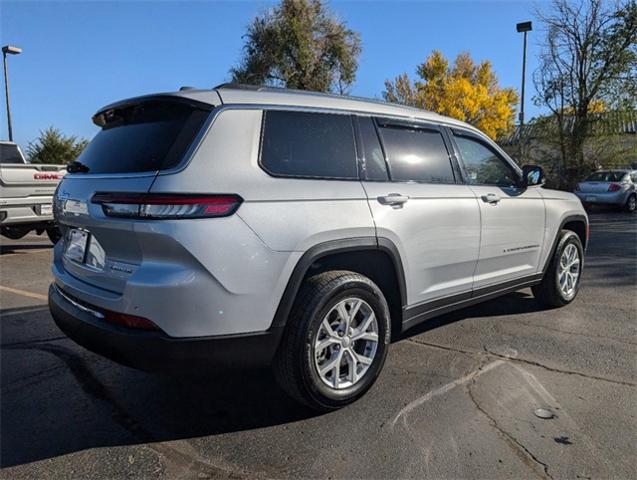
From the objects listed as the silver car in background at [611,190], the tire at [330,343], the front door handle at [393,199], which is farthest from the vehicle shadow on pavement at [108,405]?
the silver car in background at [611,190]

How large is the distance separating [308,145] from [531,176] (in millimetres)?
2504

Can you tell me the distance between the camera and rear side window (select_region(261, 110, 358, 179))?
9.30 feet

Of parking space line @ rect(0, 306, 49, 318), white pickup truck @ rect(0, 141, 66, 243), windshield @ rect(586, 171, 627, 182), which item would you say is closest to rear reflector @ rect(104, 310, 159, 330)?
parking space line @ rect(0, 306, 49, 318)

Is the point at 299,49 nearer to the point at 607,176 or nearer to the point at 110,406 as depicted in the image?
the point at 607,176

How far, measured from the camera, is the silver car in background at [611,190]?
16.7 m

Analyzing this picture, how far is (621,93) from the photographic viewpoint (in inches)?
720

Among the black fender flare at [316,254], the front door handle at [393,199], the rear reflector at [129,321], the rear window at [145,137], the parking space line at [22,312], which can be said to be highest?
the rear window at [145,137]

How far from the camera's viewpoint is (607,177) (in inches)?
678

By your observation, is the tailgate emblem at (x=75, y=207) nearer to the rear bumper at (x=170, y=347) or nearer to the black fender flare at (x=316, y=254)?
the rear bumper at (x=170, y=347)

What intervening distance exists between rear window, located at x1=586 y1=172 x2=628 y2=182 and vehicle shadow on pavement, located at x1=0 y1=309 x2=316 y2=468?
1724 centimetres

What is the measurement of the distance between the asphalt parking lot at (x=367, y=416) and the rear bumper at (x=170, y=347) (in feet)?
1.48

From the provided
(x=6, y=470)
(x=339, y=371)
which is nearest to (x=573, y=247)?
(x=339, y=371)

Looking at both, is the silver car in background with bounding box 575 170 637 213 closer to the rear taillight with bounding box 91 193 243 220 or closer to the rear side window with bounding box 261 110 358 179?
the rear side window with bounding box 261 110 358 179

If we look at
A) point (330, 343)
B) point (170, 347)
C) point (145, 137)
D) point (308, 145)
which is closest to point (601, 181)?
point (308, 145)
